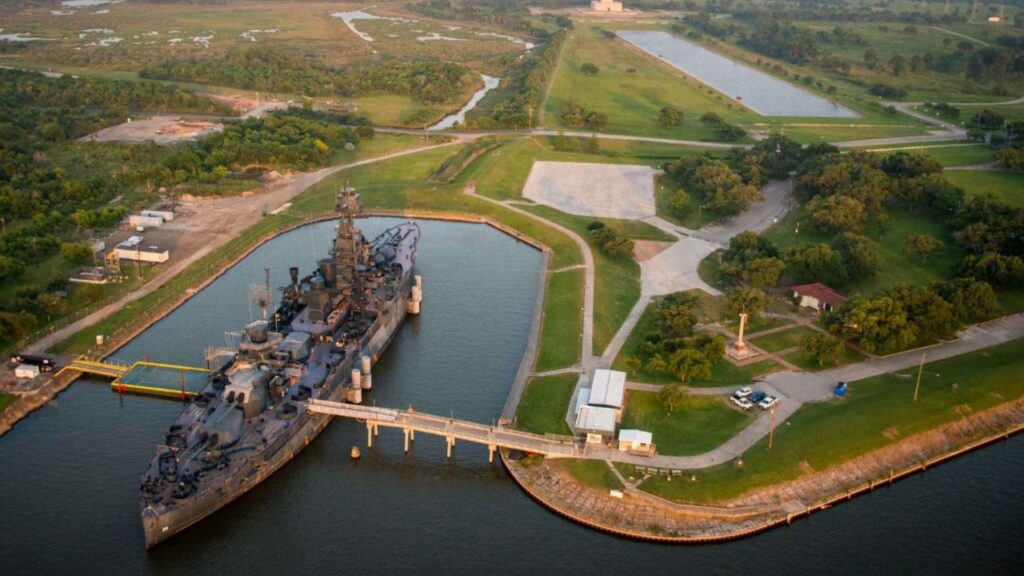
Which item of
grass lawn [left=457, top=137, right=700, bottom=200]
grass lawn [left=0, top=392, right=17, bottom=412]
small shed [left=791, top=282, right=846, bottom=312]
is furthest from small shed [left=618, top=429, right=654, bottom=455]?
grass lawn [left=457, top=137, right=700, bottom=200]

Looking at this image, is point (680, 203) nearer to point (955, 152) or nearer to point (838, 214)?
point (838, 214)

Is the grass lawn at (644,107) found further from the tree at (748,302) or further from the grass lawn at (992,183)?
the tree at (748,302)

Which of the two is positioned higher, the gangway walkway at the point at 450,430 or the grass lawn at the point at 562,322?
the grass lawn at the point at 562,322

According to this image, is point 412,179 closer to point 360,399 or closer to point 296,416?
point 360,399

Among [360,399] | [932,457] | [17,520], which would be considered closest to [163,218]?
[360,399]

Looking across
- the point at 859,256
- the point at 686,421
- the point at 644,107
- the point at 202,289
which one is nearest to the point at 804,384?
the point at 686,421

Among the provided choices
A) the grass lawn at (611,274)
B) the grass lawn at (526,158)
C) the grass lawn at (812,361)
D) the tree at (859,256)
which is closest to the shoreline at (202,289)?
the grass lawn at (611,274)
